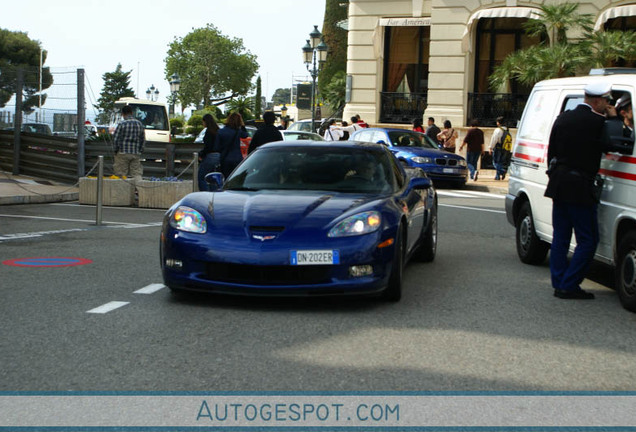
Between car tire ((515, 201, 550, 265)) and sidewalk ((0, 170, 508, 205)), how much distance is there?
385 inches

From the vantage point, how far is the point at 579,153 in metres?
7.80

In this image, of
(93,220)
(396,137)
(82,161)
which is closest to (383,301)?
(93,220)

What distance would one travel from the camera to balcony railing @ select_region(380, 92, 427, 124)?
112ft

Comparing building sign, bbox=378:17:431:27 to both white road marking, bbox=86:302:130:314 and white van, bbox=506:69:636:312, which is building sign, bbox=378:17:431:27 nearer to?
white van, bbox=506:69:636:312

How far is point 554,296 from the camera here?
8109 mm

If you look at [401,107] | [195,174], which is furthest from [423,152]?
[401,107]

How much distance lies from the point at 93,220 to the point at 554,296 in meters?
8.33

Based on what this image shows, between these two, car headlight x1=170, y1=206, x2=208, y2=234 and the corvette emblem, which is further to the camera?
car headlight x1=170, y1=206, x2=208, y2=234

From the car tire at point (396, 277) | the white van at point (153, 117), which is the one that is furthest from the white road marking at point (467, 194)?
the white van at point (153, 117)

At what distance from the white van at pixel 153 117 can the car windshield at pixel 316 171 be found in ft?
87.7

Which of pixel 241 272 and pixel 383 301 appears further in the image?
pixel 383 301

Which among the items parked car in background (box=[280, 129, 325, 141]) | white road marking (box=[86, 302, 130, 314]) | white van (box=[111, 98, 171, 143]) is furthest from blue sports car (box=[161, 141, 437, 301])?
white van (box=[111, 98, 171, 143])

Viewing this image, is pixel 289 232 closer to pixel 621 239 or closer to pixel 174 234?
pixel 174 234

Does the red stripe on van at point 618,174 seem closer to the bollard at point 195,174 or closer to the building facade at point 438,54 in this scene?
the bollard at point 195,174
